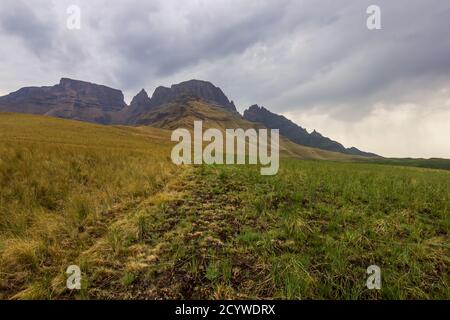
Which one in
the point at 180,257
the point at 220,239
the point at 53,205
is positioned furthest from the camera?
the point at 53,205

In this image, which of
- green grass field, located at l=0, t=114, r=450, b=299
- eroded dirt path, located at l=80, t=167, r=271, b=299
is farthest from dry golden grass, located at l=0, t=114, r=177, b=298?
eroded dirt path, located at l=80, t=167, r=271, b=299

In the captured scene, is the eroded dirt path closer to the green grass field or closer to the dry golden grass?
the green grass field

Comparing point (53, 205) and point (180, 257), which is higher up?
point (53, 205)

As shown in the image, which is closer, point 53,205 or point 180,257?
point 180,257

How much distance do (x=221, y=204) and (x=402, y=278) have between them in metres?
4.74

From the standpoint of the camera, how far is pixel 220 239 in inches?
210

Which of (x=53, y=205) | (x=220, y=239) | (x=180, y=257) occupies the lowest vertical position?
(x=180, y=257)

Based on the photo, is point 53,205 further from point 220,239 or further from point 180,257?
point 220,239

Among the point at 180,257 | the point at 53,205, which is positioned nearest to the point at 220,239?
the point at 180,257

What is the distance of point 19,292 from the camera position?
386 centimetres

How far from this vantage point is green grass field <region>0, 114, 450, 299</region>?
385 centimetres

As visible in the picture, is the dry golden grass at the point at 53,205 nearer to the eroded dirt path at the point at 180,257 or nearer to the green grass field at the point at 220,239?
the green grass field at the point at 220,239

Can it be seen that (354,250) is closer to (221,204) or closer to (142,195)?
(221,204)
